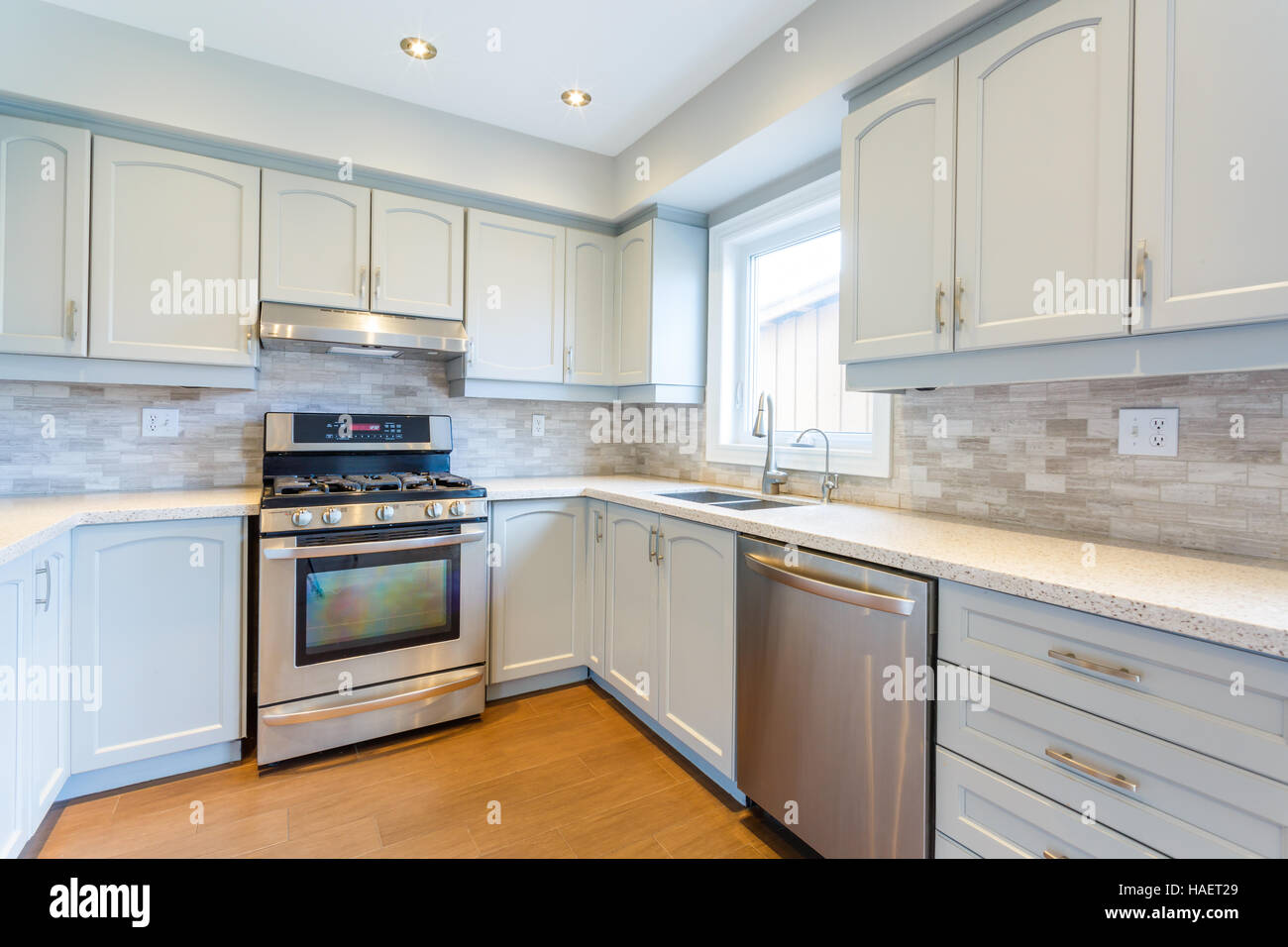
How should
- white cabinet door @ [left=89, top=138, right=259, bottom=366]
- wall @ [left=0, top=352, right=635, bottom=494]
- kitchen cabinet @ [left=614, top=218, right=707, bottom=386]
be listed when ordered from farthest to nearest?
kitchen cabinet @ [left=614, top=218, right=707, bottom=386], wall @ [left=0, top=352, right=635, bottom=494], white cabinet door @ [left=89, top=138, right=259, bottom=366]

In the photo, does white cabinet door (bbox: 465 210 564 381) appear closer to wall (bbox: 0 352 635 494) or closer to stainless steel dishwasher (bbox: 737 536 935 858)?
wall (bbox: 0 352 635 494)

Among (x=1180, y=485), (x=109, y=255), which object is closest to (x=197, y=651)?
(x=109, y=255)

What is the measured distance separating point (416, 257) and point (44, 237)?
118 cm

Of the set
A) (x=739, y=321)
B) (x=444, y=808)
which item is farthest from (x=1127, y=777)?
(x=739, y=321)

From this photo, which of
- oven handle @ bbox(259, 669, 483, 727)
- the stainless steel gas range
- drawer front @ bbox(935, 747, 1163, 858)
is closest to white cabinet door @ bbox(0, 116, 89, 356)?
the stainless steel gas range

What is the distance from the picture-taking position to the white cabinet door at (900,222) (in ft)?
5.19

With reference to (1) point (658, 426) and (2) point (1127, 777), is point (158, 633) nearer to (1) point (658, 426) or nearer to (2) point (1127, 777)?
(1) point (658, 426)

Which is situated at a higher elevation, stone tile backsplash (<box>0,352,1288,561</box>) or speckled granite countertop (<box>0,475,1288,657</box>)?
stone tile backsplash (<box>0,352,1288,561</box>)

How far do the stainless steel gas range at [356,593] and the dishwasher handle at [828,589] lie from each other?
121cm

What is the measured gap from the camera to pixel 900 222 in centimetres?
A: 169

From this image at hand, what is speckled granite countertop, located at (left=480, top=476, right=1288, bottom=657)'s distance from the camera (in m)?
0.91

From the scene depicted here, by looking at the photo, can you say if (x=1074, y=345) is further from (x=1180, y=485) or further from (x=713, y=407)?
(x=713, y=407)

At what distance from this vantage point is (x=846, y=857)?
57.9 inches

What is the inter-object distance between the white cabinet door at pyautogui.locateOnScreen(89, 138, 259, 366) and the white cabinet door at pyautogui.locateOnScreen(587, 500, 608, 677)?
147 centimetres
